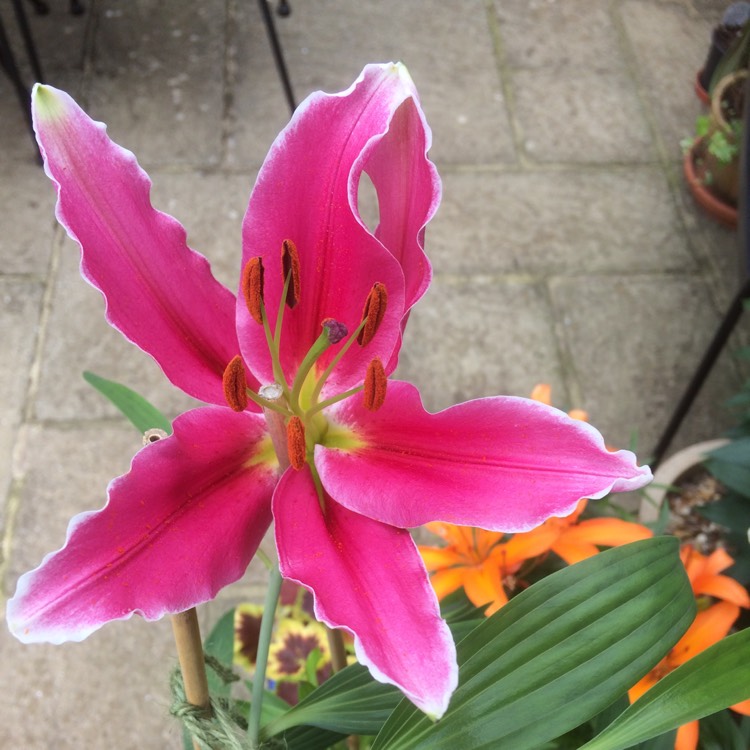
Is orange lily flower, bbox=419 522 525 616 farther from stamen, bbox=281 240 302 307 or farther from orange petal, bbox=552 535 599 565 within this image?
stamen, bbox=281 240 302 307

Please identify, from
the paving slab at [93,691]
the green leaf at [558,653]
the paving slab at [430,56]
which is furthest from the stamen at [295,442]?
the paving slab at [430,56]

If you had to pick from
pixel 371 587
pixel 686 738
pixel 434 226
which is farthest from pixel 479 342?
pixel 371 587

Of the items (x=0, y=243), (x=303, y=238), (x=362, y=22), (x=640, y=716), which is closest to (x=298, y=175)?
(x=303, y=238)

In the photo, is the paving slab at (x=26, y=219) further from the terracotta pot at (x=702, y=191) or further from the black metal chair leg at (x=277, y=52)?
the terracotta pot at (x=702, y=191)

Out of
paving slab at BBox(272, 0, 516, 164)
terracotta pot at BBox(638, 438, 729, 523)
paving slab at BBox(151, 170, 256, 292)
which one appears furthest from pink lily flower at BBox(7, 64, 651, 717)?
paving slab at BBox(272, 0, 516, 164)

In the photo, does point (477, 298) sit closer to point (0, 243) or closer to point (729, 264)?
point (729, 264)

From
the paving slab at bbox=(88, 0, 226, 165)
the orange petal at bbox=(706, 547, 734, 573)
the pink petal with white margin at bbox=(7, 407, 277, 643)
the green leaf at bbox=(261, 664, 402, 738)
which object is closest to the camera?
the pink petal with white margin at bbox=(7, 407, 277, 643)
